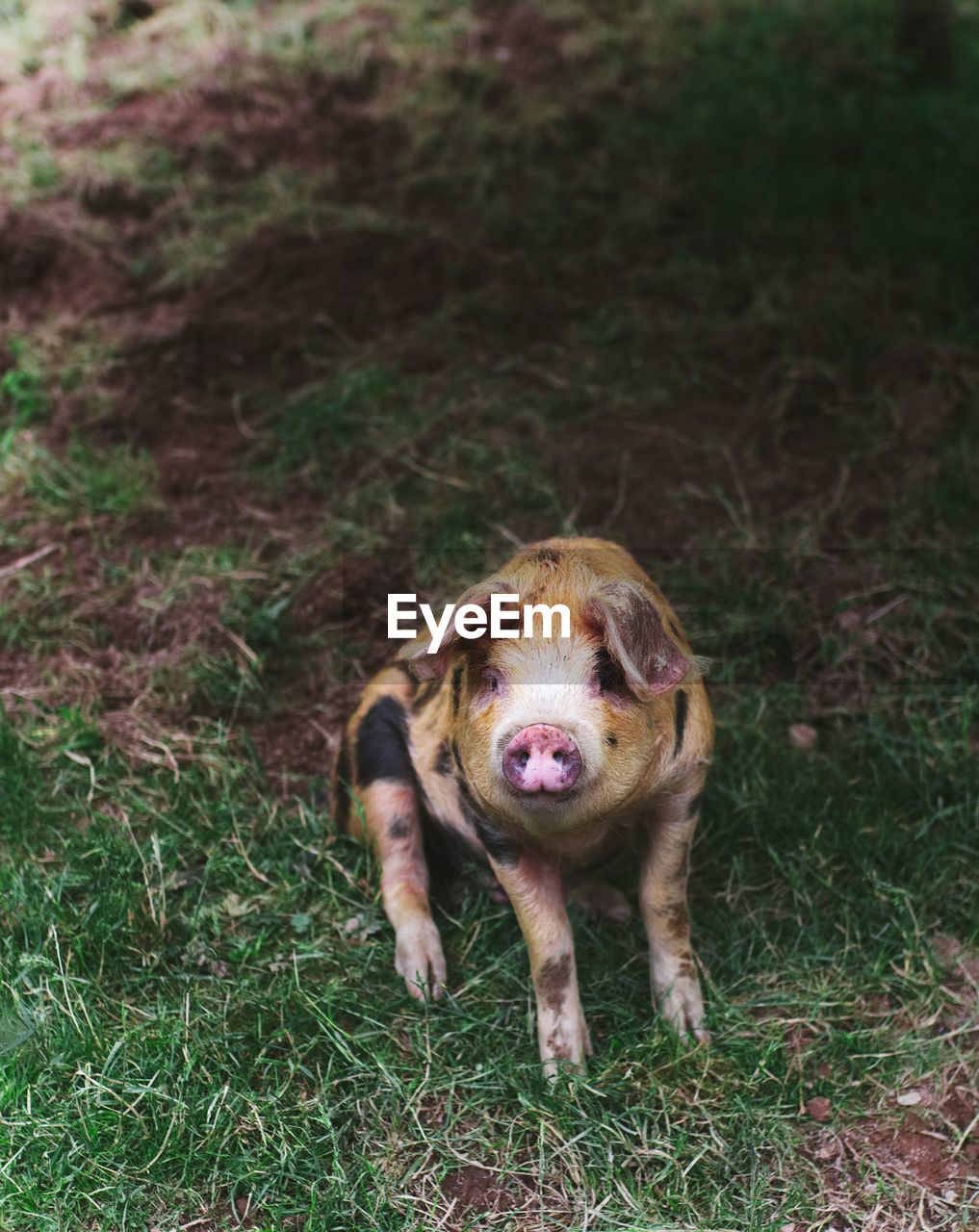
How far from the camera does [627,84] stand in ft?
23.3

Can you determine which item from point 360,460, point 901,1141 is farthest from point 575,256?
point 901,1141

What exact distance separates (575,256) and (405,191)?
978 millimetres

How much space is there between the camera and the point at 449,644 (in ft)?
9.36

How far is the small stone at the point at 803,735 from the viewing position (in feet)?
13.0

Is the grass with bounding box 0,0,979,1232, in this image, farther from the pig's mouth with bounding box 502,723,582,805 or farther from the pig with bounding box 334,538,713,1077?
the pig's mouth with bounding box 502,723,582,805

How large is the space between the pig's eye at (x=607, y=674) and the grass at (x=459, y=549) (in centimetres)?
95

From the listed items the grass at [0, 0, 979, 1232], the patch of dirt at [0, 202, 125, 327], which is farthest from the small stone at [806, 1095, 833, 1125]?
the patch of dirt at [0, 202, 125, 327]

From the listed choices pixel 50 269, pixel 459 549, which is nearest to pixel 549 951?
pixel 459 549

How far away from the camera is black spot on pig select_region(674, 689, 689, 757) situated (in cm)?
291

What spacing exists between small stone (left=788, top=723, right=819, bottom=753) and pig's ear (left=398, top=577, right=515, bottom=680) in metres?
1.46

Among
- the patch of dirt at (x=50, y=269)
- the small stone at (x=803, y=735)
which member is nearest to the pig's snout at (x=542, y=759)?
the small stone at (x=803, y=735)

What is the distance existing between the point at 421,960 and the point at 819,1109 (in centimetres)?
102

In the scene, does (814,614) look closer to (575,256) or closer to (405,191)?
(575,256)

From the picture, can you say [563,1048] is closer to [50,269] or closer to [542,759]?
[542,759]
